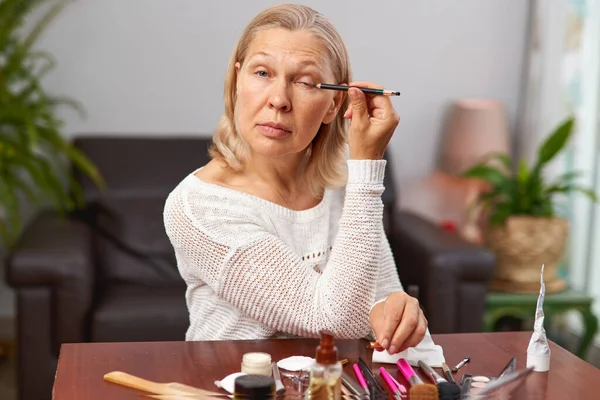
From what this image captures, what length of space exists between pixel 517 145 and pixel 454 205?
426 mm

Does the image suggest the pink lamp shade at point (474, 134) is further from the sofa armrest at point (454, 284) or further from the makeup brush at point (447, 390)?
the makeup brush at point (447, 390)

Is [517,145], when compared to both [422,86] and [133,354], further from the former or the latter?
[133,354]

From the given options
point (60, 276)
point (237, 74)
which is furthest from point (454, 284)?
point (237, 74)

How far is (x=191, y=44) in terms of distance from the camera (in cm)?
346

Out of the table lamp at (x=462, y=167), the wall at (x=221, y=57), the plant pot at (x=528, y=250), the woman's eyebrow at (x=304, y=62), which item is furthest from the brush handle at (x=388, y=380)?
the wall at (x=221, y=57)

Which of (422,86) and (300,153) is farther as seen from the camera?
(422,86)

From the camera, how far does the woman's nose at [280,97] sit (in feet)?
4.41

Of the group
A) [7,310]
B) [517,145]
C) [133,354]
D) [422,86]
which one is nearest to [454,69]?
[422,86]

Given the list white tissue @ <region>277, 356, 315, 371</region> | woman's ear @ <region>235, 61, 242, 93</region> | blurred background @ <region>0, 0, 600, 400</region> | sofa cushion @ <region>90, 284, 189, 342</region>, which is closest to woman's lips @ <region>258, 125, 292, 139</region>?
woman's ear @ <region>235, 61, 242, 93</region>

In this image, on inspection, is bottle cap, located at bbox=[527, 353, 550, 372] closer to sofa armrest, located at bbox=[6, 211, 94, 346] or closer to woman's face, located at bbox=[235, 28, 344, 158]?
woman's face, located at bbox=[235, 28, 344, 158]

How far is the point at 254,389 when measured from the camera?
0.97 metres

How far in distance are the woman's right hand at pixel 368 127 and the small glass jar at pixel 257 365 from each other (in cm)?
39

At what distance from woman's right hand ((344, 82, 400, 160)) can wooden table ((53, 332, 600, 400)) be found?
304 mm

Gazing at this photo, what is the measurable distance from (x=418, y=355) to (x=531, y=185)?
2083 mm
